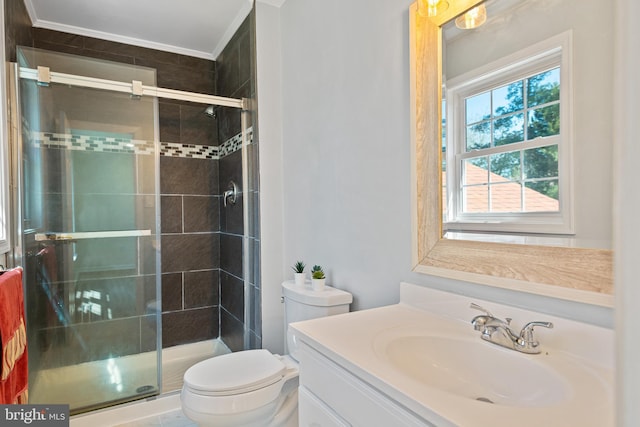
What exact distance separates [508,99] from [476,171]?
0.73 ft

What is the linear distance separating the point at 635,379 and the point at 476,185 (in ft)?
3.32

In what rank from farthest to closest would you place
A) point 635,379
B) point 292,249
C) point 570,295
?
point 292,249
point 570,295
point 635,379

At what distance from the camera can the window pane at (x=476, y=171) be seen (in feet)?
3.63

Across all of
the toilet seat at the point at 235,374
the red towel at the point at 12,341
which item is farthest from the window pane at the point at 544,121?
the red towel at the point at 12,341

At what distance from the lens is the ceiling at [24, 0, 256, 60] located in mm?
2371

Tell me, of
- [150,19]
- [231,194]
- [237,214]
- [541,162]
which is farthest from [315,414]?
[150,19]

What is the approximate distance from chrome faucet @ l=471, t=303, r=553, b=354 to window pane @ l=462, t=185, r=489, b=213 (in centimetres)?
30

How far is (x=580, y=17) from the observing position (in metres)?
0.88

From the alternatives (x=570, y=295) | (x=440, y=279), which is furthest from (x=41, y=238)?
(x=570, y=295)

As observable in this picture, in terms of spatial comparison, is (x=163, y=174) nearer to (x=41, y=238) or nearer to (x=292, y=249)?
(x=41, y=238)

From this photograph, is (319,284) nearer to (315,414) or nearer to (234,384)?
(234,384)

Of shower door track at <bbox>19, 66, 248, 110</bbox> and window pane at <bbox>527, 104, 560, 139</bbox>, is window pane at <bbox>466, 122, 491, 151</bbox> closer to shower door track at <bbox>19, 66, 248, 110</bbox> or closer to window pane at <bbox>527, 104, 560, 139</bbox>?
window pane at <bbox>527, 104, 560, 139</bbox>

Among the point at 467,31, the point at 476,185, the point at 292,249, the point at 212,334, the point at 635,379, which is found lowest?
the point at 212,334

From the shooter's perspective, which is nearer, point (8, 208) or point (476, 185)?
point (476, 185)
